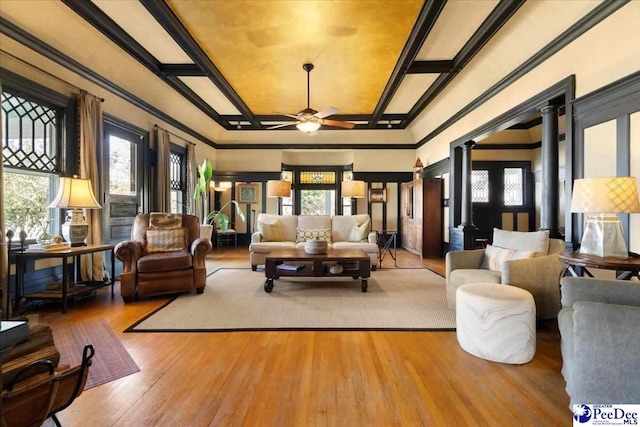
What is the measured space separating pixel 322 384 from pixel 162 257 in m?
2.71

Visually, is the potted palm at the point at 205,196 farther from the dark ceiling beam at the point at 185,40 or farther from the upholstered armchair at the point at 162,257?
the upholstered armchair at the point at 162,257

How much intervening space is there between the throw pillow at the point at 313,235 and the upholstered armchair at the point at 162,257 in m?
1.91

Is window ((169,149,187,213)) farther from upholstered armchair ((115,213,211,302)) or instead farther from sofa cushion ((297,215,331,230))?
sofa cushion ((297,215,331,230))

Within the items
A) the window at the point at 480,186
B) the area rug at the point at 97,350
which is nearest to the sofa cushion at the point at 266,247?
the area rug at the point at 97,350

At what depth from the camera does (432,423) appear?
5.20 feet

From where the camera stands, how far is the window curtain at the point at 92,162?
393 cm

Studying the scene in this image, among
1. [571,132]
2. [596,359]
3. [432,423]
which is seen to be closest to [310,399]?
[432,423]

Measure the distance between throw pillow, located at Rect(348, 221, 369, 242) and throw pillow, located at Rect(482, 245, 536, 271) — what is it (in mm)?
2443

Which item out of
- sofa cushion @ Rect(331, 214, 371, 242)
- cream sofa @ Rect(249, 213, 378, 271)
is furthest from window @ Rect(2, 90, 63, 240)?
sofa cushion @ Rect(331, 214, 371, 242)

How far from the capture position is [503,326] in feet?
7.16

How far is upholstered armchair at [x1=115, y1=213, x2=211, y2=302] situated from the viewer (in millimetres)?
3594

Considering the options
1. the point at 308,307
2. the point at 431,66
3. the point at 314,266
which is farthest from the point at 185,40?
the point at 308,307

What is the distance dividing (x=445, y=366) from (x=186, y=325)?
2.27 meters

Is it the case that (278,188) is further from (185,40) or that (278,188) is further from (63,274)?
(63,274)
